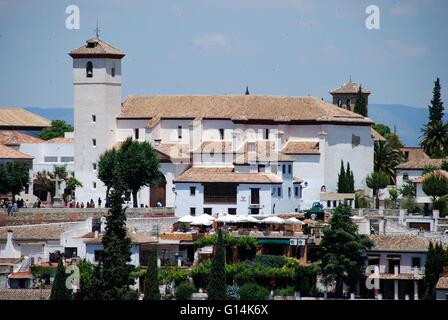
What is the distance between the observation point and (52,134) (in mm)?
91562

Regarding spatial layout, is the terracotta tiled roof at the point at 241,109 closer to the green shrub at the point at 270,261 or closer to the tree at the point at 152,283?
the green shrub at the point at 270,261

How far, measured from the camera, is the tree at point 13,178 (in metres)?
67.8

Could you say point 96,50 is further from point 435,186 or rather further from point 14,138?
point 435,186

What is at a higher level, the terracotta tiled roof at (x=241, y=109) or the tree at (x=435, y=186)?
the terracotta tiled roof at (x=241, y=109)

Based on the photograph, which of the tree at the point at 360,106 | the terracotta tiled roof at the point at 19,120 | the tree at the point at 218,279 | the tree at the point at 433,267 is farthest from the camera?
the terracotta tiled roof at the point at 19,120

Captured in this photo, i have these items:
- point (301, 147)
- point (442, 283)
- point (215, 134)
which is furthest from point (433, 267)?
point (215, 134)

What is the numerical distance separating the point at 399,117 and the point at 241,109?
56.6 meters

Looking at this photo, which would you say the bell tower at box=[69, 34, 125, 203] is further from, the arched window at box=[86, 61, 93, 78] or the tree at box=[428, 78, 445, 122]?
the tree at box=[428, 78, 445, 122]

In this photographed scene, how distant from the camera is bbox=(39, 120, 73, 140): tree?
91.2 metres

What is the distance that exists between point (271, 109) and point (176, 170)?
5.72 metres

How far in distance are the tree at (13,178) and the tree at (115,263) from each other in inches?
646

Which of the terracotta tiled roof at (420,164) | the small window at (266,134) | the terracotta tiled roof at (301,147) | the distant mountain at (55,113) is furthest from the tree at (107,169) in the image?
the distant mountain at (55,113)

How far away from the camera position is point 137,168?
66562 millimetres
